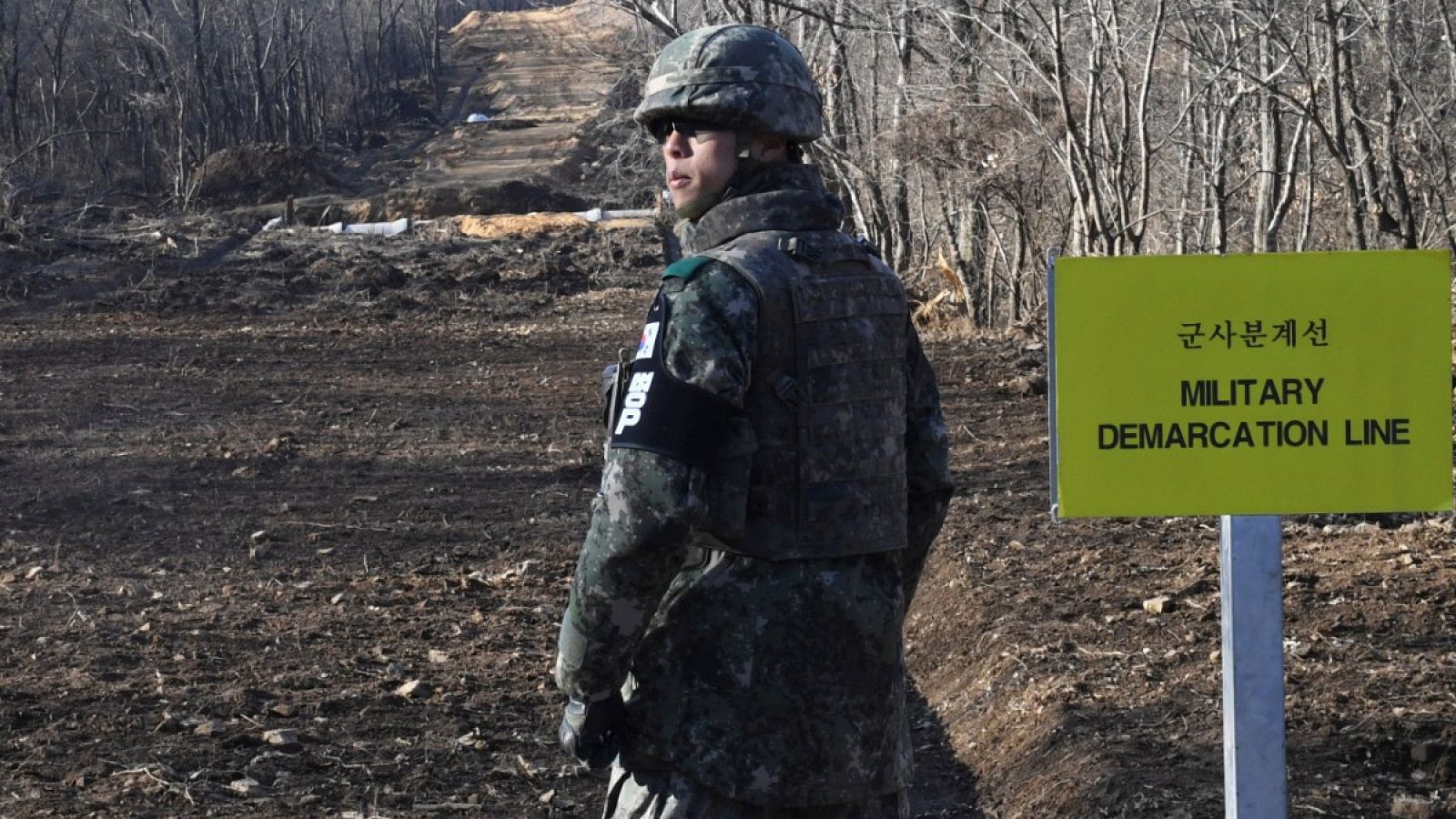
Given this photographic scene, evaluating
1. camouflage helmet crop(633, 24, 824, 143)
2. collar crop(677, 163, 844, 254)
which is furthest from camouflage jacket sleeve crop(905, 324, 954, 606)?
camouflage helmet crop(633, 24, 824, 143)

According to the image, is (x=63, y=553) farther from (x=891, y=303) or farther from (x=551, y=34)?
(x=551, y=34)

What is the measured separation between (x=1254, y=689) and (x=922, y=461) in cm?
66

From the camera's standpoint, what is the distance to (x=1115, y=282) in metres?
2.74

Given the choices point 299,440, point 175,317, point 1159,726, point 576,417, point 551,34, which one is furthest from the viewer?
point 551,34

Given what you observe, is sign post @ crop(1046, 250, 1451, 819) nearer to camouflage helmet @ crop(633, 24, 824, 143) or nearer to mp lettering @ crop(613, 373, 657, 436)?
camouflage helmet @ crop(633, 24, 824, 143)

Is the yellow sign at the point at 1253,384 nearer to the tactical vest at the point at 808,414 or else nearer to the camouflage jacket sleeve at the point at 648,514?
the tactical vest at the point at 808,414

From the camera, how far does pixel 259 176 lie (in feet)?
117

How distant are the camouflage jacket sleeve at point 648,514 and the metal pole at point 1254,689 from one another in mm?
864

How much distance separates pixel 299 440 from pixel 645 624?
7906 millimetres

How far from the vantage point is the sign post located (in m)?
2.65

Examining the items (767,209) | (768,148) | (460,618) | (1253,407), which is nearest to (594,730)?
(767,209)

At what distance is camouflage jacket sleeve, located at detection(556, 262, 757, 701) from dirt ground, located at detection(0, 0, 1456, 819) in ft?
6.51

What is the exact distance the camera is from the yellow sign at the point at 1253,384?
2.68 meters

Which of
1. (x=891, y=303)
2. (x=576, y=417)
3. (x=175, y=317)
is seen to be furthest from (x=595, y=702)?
(x=175, y=317)
